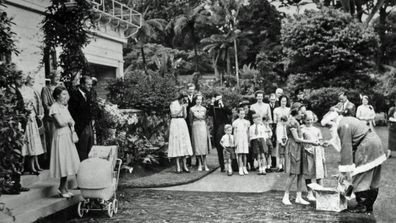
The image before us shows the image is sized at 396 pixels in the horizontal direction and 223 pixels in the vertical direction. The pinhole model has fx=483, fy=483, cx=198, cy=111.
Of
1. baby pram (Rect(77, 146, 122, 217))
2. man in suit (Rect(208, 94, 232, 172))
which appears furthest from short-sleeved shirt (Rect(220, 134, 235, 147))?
baby pram (Rect(77, 146, 122, 217))

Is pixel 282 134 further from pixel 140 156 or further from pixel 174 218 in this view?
pixel 174 218

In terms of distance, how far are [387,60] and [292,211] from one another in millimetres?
34479

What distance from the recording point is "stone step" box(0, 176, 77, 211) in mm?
7332

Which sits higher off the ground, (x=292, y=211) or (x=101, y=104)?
(x=101, y=104)

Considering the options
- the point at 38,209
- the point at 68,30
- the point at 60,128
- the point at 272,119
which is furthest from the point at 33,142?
the point at 272,119

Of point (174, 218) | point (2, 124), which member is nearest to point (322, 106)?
point (174, 218)

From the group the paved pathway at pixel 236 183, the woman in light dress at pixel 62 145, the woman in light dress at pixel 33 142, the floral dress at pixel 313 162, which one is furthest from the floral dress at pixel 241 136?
the woman in light dress at pixel 33 142

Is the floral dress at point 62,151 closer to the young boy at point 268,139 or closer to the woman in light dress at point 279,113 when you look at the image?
the young boy at point 268,139

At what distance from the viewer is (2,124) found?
502 cm

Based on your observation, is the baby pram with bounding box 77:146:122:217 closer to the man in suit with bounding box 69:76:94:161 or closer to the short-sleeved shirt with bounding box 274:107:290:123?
the man in suit with bounding box 69:76:94:161

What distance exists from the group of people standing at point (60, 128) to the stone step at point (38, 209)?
0.19 metres

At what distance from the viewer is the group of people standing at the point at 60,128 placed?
805 centimetres

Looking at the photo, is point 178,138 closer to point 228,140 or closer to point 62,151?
point 228,140

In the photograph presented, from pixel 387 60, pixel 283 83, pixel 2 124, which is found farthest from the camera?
pixel 387 60
